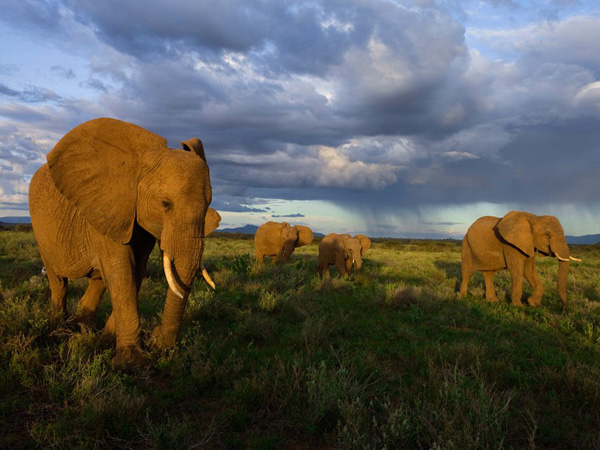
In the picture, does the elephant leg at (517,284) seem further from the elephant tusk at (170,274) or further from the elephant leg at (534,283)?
the elephant tusk at (170,274)

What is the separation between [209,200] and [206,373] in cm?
202

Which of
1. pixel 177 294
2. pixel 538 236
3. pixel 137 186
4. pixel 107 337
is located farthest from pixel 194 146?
pixel 538 236

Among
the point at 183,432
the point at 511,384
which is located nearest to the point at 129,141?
the point at 183,432

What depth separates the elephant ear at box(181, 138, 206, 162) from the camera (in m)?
4.89

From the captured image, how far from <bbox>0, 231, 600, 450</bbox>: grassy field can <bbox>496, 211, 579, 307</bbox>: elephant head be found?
2.47m

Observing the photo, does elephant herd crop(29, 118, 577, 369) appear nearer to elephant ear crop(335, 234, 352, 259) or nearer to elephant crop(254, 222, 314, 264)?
elephant ear crop(335, 234, 352, 259)

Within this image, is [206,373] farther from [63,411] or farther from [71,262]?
[71,262]

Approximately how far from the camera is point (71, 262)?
554cm

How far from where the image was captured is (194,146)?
5.00 meters

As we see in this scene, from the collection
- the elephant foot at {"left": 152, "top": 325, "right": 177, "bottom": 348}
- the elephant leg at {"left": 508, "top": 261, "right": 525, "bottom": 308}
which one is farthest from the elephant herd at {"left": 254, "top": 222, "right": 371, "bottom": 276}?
the elephant foot at {"left": 152, "top": 325, "right": 177, "bottom": 348}

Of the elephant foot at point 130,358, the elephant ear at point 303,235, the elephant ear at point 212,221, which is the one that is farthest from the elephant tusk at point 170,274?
the elephant ear at point 303,235

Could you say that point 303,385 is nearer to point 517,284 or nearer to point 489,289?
point 517,284

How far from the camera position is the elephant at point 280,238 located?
64.1 feet

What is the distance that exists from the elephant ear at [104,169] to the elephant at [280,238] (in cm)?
1462
